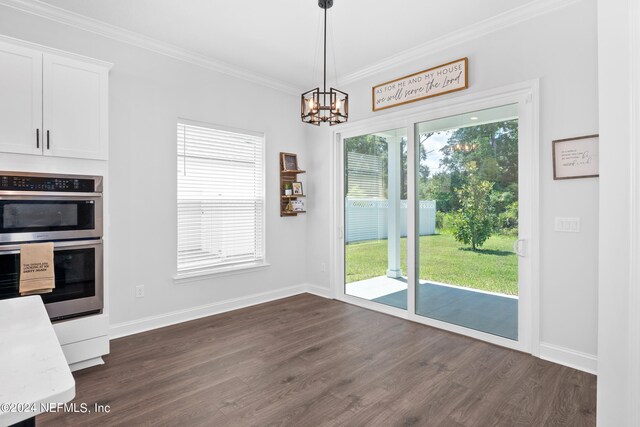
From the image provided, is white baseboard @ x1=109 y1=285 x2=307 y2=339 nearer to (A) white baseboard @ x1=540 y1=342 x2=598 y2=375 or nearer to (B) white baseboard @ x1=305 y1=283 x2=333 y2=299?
(B) white baseboard @ x1=305 y1=283 x2=333 y2=299

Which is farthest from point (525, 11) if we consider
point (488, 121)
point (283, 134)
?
point (283, 134)

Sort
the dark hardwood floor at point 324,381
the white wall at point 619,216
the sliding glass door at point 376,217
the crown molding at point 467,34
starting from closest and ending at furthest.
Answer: the white wall at point 619,216, the dark hardwood floor at point 324,381, the crown molding at point 467,34, the sliding glass door at point 376,217

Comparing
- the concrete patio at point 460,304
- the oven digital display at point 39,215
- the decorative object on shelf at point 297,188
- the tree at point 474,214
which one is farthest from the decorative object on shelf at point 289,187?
the oven digital display at point 39,215

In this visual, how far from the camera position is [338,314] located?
3.96 metres

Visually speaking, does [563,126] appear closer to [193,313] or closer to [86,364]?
[193,313]

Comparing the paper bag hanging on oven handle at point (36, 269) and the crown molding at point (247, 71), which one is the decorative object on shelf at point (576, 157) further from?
the paper bag hanging on oven handle at point (36, 269)

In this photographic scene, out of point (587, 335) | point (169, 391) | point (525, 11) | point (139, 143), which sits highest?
point (525, 11)

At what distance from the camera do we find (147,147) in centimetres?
346

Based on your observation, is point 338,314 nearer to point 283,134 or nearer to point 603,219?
point 283,134

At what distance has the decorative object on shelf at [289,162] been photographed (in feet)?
15.1

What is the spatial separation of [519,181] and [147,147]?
3531 millimetres

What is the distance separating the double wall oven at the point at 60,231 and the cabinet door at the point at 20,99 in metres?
0.23

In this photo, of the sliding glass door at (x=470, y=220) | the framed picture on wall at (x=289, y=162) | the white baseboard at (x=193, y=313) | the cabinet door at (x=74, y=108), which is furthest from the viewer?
the framed picture on wall at (x=289, y=162)

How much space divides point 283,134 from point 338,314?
244 centimetres
